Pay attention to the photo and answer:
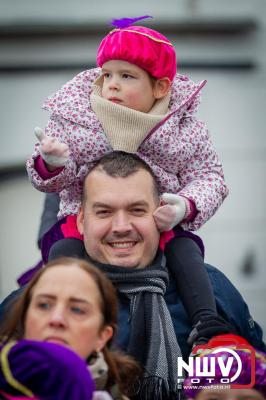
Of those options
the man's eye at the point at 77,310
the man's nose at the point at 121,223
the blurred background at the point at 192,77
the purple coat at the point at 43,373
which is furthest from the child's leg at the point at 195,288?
the blurred background at the point at 192,77

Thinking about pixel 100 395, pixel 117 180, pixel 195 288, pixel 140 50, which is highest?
pixel 140 50

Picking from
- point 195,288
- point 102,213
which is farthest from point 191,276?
point 102,213

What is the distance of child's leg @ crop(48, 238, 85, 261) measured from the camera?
385cm

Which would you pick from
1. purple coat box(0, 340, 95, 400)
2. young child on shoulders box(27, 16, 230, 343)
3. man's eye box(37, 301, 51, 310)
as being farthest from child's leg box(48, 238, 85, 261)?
purple coat box(0, 340, 95, 400)

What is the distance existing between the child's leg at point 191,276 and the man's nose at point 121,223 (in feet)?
0.74

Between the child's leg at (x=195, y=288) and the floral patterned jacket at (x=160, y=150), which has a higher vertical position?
the floral patterned jacket at (x=160, y=150)

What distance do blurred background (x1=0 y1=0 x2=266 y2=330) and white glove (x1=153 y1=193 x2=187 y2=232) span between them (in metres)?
5.02

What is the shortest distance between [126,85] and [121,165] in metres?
0.28

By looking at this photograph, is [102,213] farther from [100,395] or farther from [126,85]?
[100,395]

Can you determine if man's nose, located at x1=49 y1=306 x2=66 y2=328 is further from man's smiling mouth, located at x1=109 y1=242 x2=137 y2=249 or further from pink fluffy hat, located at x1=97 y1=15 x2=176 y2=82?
pink fluffy hat, located at x1=97 y1=15 x2=176 y2=82

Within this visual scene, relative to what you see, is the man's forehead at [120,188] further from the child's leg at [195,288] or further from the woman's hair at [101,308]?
the woman's hair at [101,308]

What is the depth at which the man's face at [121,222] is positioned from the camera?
3781mm

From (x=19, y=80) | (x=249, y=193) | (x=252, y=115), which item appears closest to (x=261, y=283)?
(x=249, y=193)

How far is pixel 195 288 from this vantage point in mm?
3832
